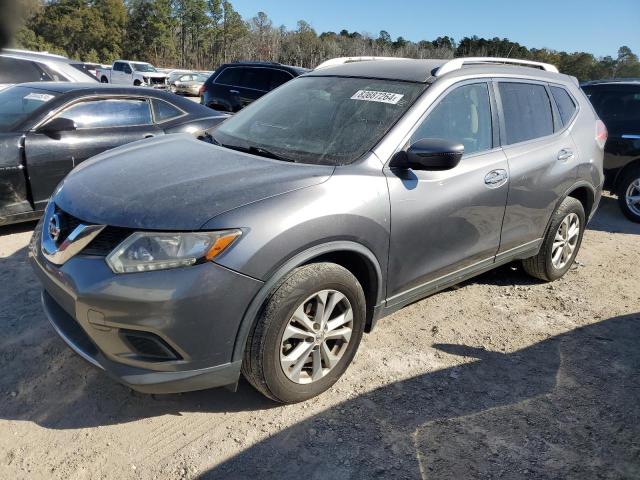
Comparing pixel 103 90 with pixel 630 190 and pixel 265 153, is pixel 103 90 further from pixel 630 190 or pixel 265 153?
pixel 630 190

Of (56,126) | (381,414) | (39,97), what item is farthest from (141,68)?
(381,414)

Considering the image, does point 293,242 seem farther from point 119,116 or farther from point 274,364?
point 119,116

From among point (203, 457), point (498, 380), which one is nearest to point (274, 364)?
point (203, 457)

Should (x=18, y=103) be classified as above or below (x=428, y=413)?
above

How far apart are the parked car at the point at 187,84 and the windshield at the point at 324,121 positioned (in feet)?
84.2

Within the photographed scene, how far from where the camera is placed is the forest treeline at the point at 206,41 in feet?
162

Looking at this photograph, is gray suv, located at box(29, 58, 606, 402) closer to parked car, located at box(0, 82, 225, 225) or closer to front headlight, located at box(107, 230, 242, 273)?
front headlight, located at box(107, 230, 242, 273)

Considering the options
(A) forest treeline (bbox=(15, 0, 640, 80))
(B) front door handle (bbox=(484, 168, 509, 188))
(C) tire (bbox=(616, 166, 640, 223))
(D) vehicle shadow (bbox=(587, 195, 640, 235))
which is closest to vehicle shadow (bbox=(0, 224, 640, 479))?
(B) front door handle (bbox=(484, 168, 509, 188))

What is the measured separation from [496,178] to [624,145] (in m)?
4.49

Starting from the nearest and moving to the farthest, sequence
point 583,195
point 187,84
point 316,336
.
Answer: point 316,336, point 583,195, point 187,84

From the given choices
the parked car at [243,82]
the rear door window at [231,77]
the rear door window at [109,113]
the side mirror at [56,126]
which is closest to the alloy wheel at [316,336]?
the side mirror at [56,126]

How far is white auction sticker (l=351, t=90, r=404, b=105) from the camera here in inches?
127

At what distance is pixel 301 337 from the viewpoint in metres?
2.68

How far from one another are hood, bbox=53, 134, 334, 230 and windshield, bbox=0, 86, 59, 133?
8.11ft
